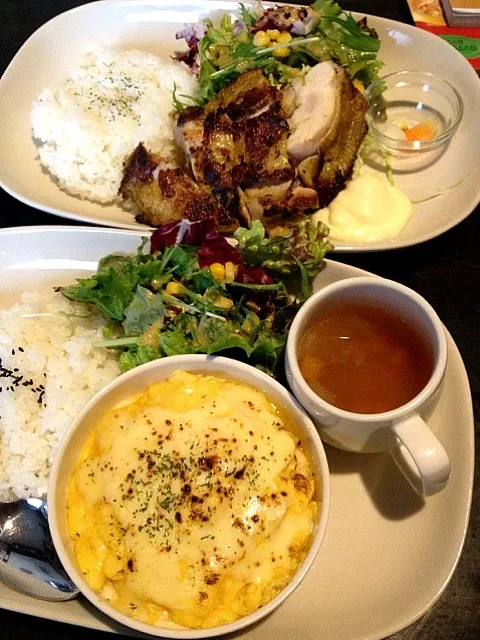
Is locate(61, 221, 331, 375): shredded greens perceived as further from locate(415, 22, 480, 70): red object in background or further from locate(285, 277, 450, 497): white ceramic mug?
locate(415, 22, 480, 70): red object in background

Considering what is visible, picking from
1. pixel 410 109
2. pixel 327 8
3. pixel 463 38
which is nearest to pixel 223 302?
pixel 410 109

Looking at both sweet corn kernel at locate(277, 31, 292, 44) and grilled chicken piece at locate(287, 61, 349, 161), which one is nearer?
grilled chicken piece at locate(287, 61, 349, 161)

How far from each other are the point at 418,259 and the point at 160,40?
160cm

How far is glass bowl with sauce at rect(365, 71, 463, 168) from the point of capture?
2.36m

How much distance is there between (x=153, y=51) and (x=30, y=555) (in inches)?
87.8

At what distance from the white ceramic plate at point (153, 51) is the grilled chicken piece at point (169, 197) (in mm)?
106

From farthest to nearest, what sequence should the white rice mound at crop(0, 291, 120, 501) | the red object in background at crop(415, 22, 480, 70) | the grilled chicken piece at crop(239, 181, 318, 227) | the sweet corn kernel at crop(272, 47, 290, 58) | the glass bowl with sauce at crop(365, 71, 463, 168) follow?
the red object in background at crop(415, 22, 480, 70) < the sweet corn kernel at crop(272, 47, 290, 58) < the glass bowl with sauce at crop(365, 71, 463, 168) < the grilled chicken piece at crop(239, 181, 318, 227) < the white rice mound at crop(0, 291, 120, 501)

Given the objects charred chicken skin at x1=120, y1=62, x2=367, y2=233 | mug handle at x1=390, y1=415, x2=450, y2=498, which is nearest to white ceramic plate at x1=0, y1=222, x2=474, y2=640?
mug handle at x1=390, y1=415, x2=450, y2=498

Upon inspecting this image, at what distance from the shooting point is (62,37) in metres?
2.68

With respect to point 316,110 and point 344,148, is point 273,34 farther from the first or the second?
point 344,148

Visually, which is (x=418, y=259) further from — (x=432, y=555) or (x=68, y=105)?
(x=68, y=105)

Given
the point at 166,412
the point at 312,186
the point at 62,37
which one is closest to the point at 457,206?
the point at 312,186

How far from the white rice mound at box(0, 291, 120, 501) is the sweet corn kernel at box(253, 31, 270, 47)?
1.37 m

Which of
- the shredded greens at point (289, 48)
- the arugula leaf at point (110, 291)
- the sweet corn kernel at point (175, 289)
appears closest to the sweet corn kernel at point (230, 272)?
the sweet corn kernel at point (175, 289)
